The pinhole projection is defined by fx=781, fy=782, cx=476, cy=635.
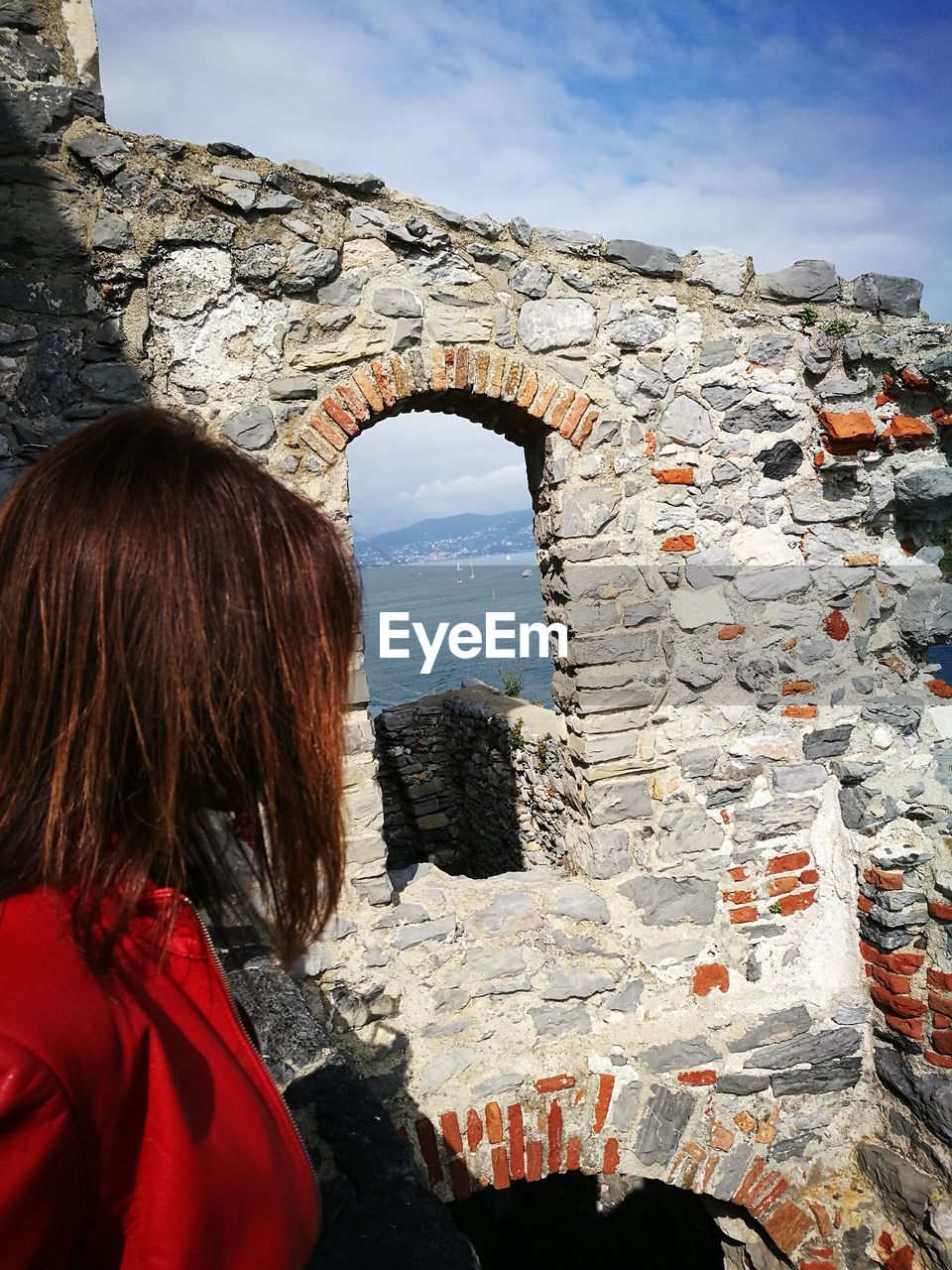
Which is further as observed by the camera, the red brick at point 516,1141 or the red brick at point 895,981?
the red brick at point 895,981

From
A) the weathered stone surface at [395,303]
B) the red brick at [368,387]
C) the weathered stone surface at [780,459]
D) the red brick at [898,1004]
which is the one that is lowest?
the red brick at [898,1004]

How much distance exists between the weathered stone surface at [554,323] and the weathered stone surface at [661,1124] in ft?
9.93

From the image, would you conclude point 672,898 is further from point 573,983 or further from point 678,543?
point 678,543

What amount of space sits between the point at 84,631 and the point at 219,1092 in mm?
493

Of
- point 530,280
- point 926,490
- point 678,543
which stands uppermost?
point 530,280

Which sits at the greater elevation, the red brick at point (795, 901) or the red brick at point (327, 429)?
the red brick at point (327, 429)

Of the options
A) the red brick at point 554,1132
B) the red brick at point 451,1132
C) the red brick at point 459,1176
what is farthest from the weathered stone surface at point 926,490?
the red brick at point 459,1176

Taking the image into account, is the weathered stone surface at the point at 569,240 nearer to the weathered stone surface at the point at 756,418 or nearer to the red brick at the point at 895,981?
the weathered stone surface at the point at 756,418

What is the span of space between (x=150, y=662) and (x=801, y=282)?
3369 millimetres

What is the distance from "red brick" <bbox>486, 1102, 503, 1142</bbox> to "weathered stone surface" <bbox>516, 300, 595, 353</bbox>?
291cm

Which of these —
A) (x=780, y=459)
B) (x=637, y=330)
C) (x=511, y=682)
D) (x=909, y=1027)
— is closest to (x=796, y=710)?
(x=780, y=459)

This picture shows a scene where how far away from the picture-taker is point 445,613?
25859 mm

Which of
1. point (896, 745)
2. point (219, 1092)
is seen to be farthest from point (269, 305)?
point (896, 745)

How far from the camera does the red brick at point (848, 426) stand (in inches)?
129
